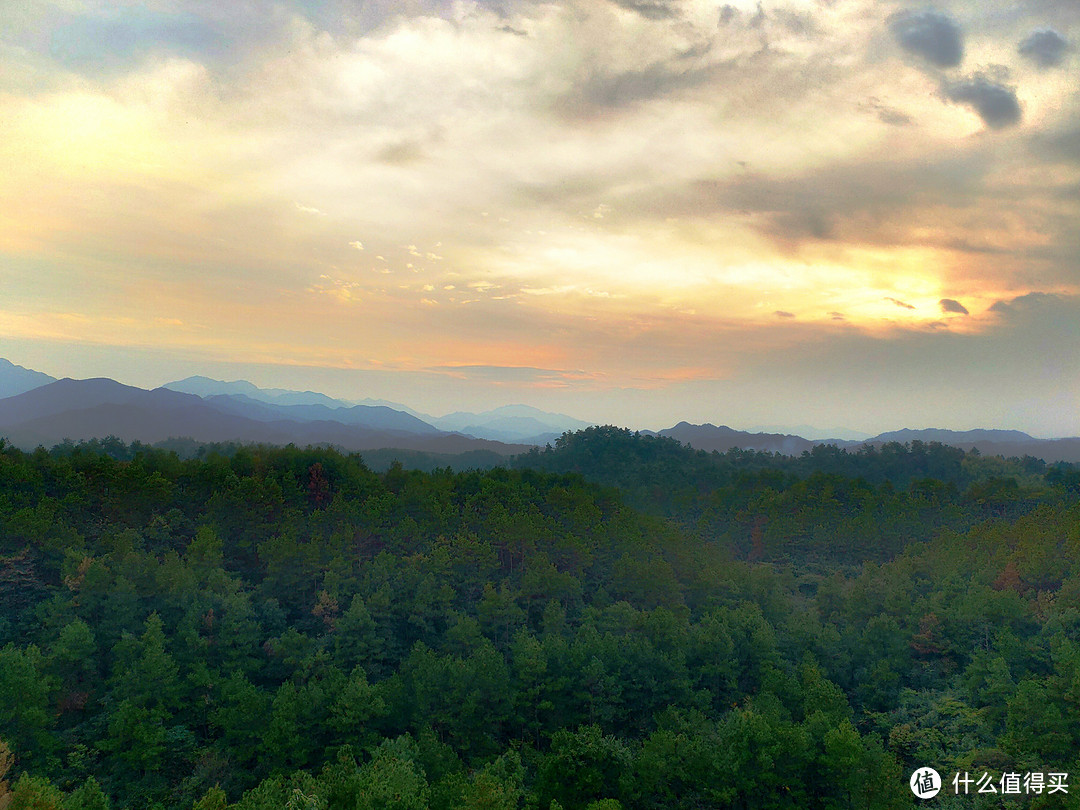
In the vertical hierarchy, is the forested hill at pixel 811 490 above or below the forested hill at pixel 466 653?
above

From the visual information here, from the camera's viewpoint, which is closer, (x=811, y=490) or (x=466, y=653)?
(x=466, y=653)

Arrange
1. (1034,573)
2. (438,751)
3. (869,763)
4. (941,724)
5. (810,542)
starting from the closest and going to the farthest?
(869,763)
(438,751)
(941,724)
(1034,573)
(810,542)

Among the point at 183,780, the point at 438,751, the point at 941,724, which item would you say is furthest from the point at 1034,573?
the point at 183,780

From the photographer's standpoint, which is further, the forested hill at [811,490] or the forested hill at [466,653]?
the forested hill at [811,490]

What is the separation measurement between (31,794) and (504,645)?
78.5 ft

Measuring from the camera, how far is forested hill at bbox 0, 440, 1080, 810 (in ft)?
77.0

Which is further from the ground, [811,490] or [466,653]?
[811,490]

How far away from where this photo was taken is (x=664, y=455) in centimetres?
10925

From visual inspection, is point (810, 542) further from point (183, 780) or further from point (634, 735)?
point (183, 780)

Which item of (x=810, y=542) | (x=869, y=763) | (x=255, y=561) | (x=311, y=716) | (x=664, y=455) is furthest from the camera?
(x=664, y=455)

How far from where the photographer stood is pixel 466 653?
1384 inches

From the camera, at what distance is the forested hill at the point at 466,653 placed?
23484 millimetres

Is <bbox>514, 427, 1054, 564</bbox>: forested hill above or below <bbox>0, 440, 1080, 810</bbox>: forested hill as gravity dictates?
above

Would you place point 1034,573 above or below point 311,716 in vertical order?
above
